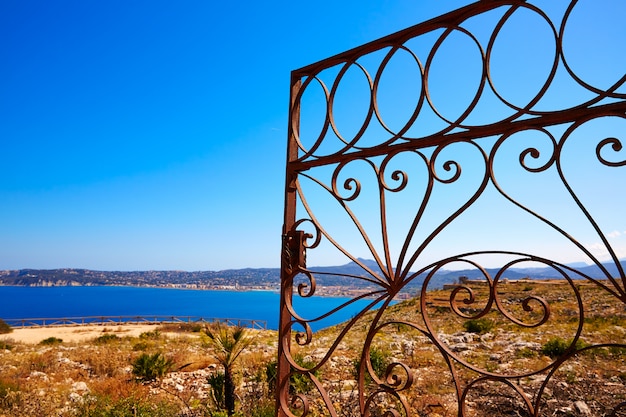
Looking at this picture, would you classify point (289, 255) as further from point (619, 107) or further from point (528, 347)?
point (528, 347)

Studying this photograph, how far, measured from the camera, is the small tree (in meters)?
4.64

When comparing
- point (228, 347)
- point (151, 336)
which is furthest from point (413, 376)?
point (151, 336)

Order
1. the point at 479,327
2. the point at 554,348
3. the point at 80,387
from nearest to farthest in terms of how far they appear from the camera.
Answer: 1. the point at 80,387
2. the point at 554,348
3. the point at 479,327

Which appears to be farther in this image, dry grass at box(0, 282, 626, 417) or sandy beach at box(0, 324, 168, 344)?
sandy beach at box(0, 324, 168, 344)

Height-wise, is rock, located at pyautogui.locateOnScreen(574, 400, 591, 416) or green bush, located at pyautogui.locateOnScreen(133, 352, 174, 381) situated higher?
rock, located at pyautogui.locateOnScreen(574, 400, 591, 416)

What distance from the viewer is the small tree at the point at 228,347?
A: 15.2 feet

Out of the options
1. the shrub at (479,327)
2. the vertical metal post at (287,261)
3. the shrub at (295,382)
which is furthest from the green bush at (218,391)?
the shrub at (479,327)

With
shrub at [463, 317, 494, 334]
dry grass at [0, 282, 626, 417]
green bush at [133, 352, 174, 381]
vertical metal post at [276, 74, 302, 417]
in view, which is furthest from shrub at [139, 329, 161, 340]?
vertical metal post at [276, 74, 302, 417]

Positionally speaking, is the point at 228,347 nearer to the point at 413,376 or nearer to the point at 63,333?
the point at 413,376

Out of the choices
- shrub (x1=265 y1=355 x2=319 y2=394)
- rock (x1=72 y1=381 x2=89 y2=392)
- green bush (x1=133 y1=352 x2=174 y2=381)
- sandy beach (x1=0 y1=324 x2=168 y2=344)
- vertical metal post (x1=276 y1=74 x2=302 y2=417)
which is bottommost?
sandy beach (x1=0 y1=324 x2=168 y2=344)

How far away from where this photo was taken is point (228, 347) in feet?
16.1

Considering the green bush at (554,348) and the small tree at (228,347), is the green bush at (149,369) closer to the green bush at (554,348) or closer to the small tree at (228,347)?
the small tree at (228,347)

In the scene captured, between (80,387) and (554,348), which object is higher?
(554,348)

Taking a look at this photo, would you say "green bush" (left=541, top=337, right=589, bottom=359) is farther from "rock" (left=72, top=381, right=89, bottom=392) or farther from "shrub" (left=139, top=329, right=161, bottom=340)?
"shrub" (left=139, top=329, right=161, bottom=340)
